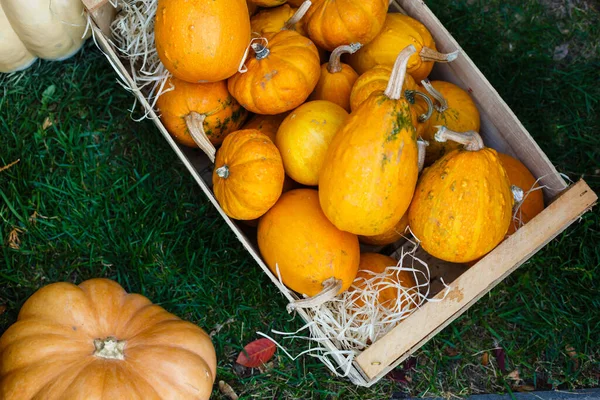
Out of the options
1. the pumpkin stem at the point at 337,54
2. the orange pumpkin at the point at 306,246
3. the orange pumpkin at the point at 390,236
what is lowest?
the orange pumpkin at the point at 390,236

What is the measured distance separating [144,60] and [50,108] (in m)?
0.82

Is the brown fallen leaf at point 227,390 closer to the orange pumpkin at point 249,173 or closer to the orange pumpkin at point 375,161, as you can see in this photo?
the orange pumpkin at point 249,173

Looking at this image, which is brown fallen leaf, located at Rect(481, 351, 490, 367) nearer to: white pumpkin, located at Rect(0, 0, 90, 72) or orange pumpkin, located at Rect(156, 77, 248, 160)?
orange pumpkin, located at Rect(156, 77, 248, 160)

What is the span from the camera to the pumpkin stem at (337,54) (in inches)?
97.5

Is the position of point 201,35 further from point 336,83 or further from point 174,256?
point 174,256

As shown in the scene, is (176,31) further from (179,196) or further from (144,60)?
(179,196)

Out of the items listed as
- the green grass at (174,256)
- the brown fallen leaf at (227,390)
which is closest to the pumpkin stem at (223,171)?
the green grass at (174,256)

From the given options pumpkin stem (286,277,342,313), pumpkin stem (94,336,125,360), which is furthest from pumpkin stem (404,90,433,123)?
pumpkin stem (94,336,125,360)

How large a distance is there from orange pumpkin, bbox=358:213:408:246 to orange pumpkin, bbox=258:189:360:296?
20 cm

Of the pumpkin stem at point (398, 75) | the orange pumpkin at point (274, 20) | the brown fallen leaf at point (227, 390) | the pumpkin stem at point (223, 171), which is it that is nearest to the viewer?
the pumpkin stem at point (398, 75)

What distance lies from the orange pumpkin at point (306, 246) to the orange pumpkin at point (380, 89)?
425 mm

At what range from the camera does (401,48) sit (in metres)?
2.64

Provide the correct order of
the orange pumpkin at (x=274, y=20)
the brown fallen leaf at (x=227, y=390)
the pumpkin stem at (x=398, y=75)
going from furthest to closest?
the brown fallen leaf at (x=227, y=390) → the orange pumpkin at (x=274, y=20) → the pumpkin stem at (x=398, y=75)

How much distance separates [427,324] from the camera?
2.28 metres
